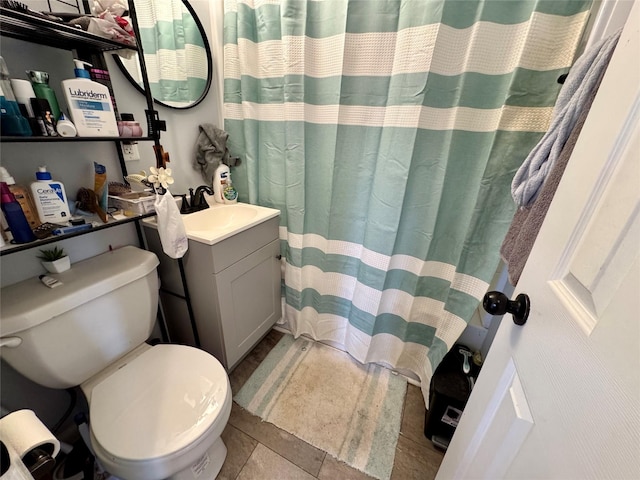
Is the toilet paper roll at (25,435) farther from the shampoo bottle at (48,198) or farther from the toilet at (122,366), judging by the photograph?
the shampoo bottle at (48,198)

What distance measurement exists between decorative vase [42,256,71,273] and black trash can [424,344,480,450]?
1.52 meters

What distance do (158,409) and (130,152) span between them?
101 cm

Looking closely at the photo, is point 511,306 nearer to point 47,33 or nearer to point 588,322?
point 588,322

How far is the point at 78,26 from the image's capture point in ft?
2.53

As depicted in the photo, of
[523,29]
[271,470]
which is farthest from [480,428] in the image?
[523,29]

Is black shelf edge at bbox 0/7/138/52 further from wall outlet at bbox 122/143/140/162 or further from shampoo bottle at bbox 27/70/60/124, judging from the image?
wall outlet at bbox 122/143/140/162

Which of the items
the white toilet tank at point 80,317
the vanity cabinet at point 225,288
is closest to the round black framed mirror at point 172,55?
the vanity cabinet at point 225,288

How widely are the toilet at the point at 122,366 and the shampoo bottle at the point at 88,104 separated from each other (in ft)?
1.57

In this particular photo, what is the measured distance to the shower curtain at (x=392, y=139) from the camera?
90 cm

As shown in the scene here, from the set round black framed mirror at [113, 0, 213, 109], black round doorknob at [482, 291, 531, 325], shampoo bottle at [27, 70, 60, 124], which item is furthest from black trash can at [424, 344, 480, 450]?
round black framed mirror at [113, 0, 213, 109]

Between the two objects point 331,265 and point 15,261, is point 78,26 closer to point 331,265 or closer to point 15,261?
point 15,261

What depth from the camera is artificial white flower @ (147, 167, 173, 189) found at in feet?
3.19

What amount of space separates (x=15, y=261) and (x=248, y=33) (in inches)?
51.0

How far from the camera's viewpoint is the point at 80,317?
0.84 metres
